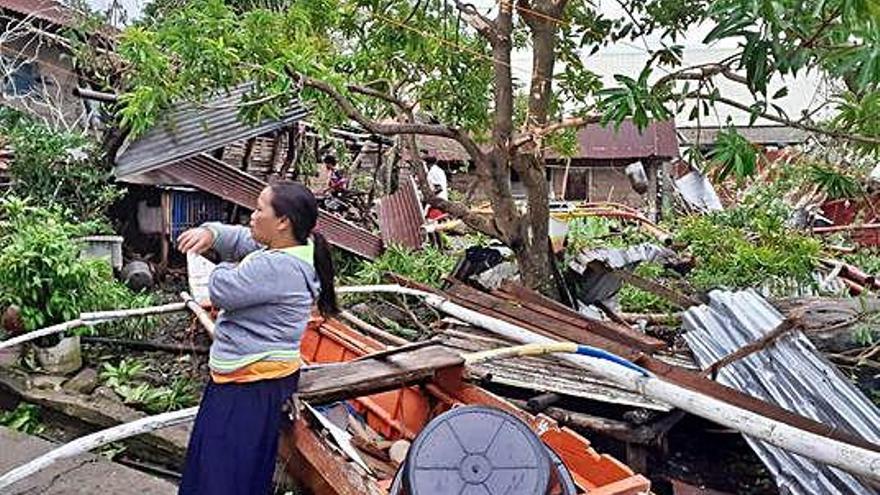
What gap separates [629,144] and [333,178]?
424 inches

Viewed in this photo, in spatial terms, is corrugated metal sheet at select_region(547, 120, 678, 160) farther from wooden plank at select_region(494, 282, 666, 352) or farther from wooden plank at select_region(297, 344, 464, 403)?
wooden plank at select_region(297, 344, 464, 403)

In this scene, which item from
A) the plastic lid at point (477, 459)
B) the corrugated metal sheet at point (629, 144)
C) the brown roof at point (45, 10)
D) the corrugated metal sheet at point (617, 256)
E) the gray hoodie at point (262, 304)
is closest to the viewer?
the plastic lid at point (477, 459)

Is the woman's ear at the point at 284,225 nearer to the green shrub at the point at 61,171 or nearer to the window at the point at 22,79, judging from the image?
the green shrub at the point at 61,171

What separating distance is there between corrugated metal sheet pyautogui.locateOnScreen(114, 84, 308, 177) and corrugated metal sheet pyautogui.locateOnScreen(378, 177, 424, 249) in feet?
7.19

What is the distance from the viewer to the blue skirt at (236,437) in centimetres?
337

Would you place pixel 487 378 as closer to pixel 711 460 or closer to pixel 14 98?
pixel 711 460

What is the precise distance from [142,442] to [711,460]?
12.7 feet

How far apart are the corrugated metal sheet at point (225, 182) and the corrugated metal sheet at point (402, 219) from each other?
628 millimetres

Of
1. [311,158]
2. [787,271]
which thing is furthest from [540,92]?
[311,158]

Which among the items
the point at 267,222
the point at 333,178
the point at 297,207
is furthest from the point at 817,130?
the point at 333,178

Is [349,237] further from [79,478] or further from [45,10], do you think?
[79,478]

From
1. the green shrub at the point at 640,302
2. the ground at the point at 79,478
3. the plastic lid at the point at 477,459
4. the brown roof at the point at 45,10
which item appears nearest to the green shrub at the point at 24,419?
the ground at the point at 79,478

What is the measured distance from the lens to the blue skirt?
3.37 meters

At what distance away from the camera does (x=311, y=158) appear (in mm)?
11031
